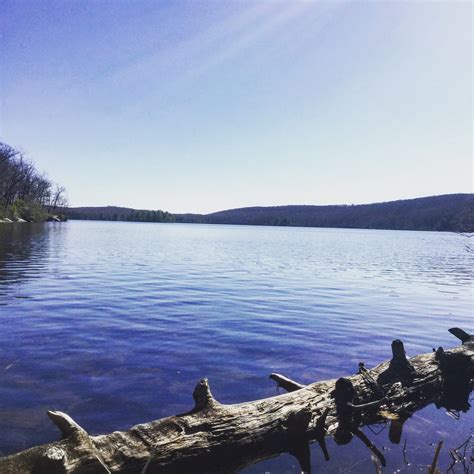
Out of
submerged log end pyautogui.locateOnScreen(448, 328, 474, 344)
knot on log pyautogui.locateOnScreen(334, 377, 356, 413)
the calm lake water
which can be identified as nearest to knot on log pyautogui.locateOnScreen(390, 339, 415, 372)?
the calm lake water

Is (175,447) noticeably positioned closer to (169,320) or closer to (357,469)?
(357,469)

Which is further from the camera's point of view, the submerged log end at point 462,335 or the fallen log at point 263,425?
the submerged log end at point 462,335

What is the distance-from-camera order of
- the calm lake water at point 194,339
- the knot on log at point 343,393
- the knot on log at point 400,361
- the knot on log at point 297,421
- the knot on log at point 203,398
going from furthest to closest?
the knot on log at point 400,361 < the calm lake water at point 194,339 < the knot on log at point 343,393 < the knot on log at point 297,421 < the knot on log at point 203,398

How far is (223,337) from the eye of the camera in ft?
44.1

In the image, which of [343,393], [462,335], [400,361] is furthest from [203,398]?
[462,335]

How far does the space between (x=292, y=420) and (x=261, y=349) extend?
5900 millimetres

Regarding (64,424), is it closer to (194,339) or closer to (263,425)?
(263,425)

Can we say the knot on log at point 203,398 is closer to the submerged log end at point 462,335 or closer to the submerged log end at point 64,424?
the submerged log end at point 64,424

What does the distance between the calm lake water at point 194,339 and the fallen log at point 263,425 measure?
366 mm

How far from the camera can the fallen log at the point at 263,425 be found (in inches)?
183

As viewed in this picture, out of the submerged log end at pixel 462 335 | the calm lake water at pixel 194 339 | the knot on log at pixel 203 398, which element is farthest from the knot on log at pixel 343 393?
the submerged log end at pixel 462 335

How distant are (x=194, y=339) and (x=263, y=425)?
6997mm

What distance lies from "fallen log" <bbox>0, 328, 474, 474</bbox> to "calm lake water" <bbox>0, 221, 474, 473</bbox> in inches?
14.4

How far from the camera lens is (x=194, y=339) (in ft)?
42.6
